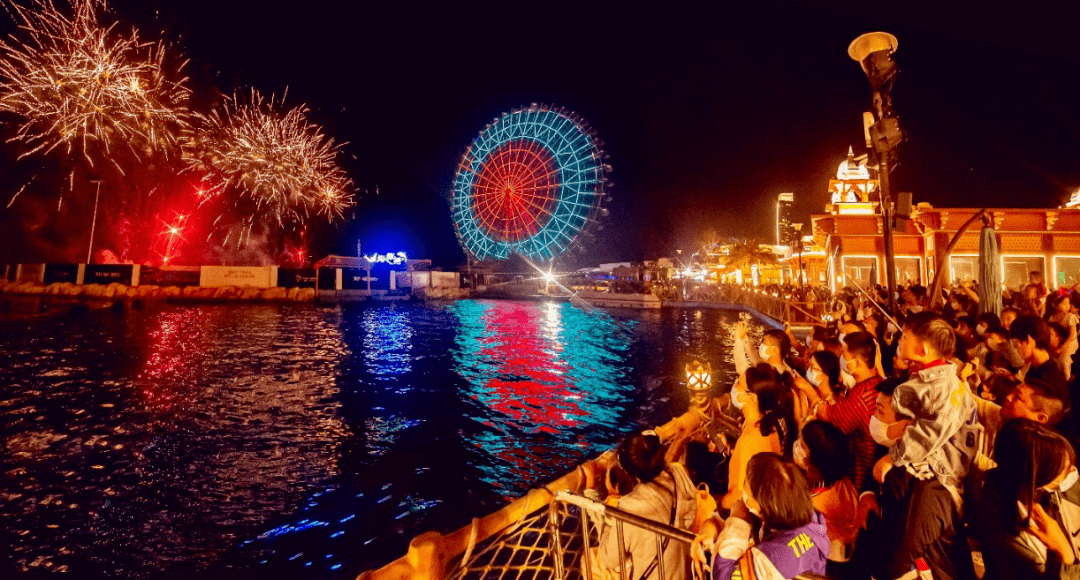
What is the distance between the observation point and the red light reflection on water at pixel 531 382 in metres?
11.4

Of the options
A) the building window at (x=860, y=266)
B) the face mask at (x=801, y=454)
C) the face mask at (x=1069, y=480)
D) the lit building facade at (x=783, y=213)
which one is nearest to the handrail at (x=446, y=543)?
the face mask at (x=801, y=454)

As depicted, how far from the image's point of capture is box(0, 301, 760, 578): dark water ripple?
Result: 6.14 metres

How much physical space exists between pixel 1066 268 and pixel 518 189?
32730mm

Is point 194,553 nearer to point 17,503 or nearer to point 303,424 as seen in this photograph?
point 17,503

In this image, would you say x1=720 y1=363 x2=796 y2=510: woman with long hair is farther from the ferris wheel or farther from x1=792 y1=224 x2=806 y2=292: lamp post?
the ferris wheel

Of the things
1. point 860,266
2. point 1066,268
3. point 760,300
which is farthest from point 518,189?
point 1066,268

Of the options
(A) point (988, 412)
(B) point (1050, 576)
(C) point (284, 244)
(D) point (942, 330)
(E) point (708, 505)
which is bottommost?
(B) point (1050, 576)

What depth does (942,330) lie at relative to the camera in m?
2.97

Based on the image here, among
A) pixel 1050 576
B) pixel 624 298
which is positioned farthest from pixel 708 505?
pixel 624 298

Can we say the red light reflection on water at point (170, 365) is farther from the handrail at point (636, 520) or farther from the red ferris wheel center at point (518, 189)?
the red ferris wheel center at point (518, 189)

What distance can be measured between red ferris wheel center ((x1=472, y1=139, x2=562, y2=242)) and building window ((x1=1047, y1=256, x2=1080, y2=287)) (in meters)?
29.4

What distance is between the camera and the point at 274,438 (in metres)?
9.47

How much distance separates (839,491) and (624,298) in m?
46.4

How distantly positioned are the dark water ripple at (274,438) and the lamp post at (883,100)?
596cm
